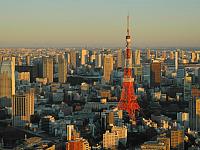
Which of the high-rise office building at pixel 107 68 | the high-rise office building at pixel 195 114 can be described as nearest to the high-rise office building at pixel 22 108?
the high-rise office building at pixel 195 114

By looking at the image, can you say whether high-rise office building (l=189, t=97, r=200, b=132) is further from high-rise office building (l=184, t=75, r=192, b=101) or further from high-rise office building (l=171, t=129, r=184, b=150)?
high-rise office building (l=184, t=75, r=192, b=101)

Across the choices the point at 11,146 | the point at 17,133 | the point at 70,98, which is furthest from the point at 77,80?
the point at 11,146

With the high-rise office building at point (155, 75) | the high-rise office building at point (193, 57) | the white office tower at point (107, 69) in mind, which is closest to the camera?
the high-rise office building at point (155, 75)

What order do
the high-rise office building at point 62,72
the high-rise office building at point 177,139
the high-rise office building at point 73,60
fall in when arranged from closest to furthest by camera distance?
the high-rise office building at point 177,139 < the high-rise office building at point 62,72 < the high-rise office building at point 73,60

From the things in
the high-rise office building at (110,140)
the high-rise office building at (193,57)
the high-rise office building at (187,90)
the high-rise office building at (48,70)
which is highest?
the high-rise office building at (193,57)

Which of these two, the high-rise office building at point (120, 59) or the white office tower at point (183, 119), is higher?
the high-rise office building at point (120, 59)

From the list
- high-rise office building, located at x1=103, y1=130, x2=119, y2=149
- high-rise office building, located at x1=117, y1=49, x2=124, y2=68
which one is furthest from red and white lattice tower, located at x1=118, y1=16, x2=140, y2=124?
high-rise office building, located at x1=117, y1=49, x2=124, y2=68

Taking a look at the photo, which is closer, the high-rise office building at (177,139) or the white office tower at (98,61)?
the high-rise office building at (177,139)

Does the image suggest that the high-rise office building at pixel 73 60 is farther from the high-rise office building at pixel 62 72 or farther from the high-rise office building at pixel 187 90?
the high-rise office building at pixel 187 90
